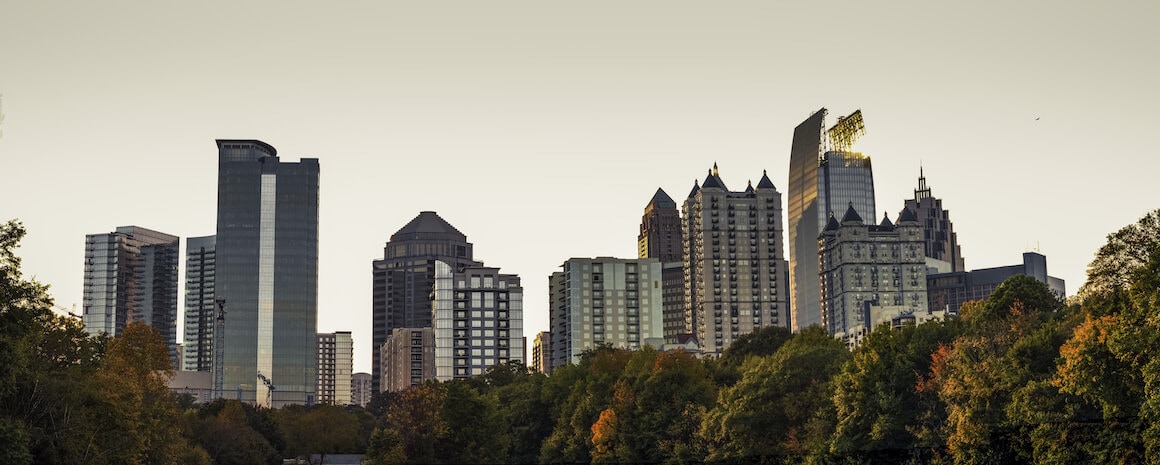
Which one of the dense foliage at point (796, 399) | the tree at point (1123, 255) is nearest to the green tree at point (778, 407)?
the dense foliage at point (796, 399)

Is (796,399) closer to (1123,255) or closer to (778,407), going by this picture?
(778,407)

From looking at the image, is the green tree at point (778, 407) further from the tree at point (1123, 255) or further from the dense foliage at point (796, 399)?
the tree at point (1123, 255)

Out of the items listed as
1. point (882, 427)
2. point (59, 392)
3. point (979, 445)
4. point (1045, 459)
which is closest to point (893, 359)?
point (882, 427)

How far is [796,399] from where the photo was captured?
114 meters

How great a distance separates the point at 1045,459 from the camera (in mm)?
83062

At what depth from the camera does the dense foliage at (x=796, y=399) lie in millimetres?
78250

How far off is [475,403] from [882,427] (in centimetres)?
4993

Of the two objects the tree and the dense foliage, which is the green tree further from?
the tree

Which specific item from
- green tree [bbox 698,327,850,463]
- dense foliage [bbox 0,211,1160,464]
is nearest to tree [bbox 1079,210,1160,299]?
dense foliage [bbox 0,211,1160,464]

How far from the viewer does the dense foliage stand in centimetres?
7825

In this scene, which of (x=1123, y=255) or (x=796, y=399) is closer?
(x=1123, y=255)

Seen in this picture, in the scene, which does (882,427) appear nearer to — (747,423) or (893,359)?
(893,359)

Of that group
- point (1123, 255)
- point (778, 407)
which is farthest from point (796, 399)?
point (1123, 255)

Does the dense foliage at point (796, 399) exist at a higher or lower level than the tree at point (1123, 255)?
lower
